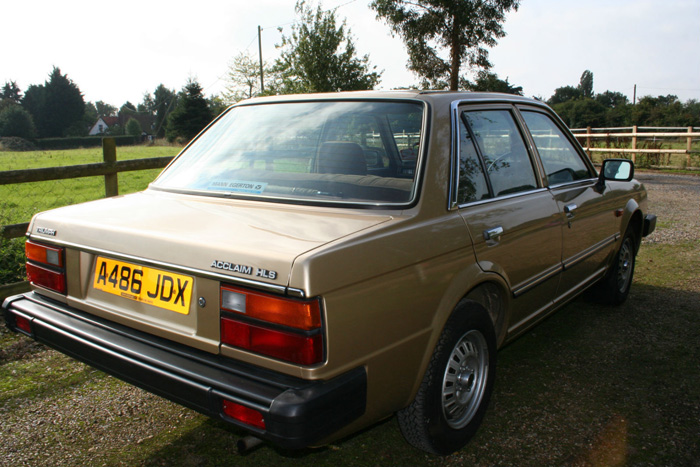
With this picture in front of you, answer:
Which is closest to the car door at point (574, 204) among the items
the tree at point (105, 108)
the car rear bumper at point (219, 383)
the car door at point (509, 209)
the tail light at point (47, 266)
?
the car door at point (509, 209)

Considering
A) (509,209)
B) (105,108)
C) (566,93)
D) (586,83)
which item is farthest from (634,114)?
(105,108)

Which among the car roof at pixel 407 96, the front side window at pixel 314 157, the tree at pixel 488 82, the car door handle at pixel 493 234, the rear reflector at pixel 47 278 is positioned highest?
the tree at pixel 488 82

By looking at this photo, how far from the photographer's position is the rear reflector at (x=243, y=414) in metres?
1.79

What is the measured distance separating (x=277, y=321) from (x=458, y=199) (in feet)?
3.64

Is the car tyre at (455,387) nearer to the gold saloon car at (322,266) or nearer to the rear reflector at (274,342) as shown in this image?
the gold saloon car at (322,266)

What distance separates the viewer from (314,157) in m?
2.66

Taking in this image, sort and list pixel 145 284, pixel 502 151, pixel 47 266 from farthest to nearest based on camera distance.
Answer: pixel 502 151
pixel 47 266
pixel 145 284

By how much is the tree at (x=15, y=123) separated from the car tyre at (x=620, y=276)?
7415cm

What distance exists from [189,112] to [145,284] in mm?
51050

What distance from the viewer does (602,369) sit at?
3.56 metres

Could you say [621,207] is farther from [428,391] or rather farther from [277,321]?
[277,321]

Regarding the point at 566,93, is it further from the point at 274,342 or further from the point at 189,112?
the point at 274,342

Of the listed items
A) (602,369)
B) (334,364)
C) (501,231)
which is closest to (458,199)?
(501,231)

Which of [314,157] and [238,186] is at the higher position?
[314,157]
